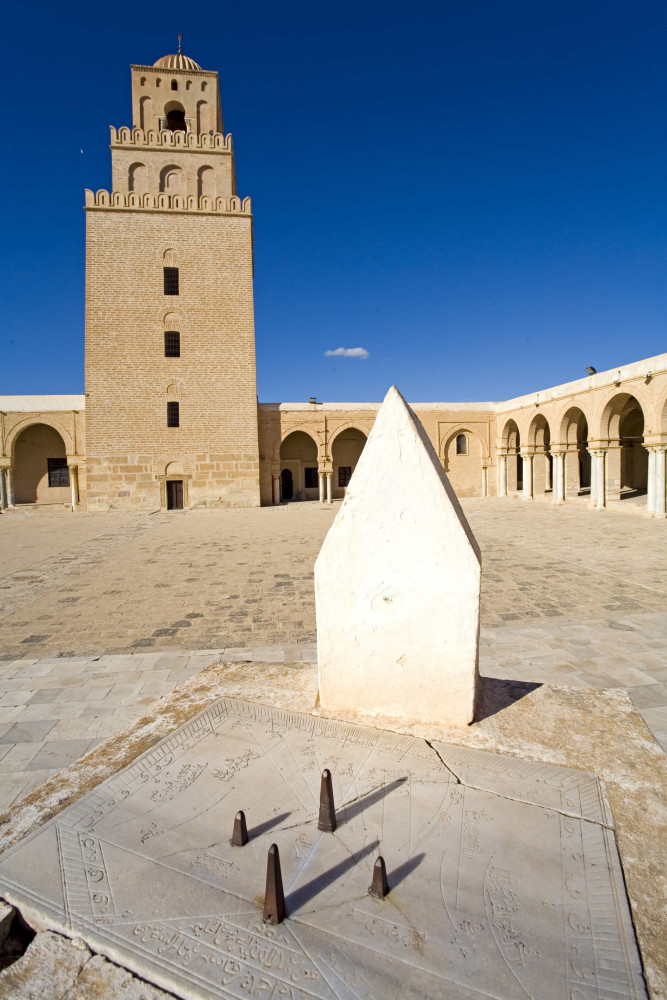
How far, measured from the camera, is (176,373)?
63.5ft

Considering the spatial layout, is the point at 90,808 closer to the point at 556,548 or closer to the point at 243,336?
the point at 556,548

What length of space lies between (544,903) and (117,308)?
69.6 feet

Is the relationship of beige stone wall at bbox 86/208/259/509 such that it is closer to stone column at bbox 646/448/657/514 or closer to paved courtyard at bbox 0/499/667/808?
paved courtyard at bbox 0/499/667/808

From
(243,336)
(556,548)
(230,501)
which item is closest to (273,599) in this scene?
(556,548)

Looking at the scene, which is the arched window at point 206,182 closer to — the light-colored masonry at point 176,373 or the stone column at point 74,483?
the light-colored masonry at point 176,373

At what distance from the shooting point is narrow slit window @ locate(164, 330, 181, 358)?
19531 mm

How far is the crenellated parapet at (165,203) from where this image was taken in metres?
19.1

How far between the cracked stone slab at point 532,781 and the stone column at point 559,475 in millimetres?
18422

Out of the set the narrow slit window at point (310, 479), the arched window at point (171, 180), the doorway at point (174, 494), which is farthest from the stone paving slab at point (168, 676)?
the arched window at point (171, 180)

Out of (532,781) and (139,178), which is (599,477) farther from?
(139,178)

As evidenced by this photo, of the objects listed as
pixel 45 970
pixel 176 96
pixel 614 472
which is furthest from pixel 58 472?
pixel 45 970

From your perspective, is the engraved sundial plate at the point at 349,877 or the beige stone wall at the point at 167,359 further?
the beige stone wall at the point at 167,359

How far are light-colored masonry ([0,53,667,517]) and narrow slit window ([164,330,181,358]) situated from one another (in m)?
0.05

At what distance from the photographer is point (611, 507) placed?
1664 cm
